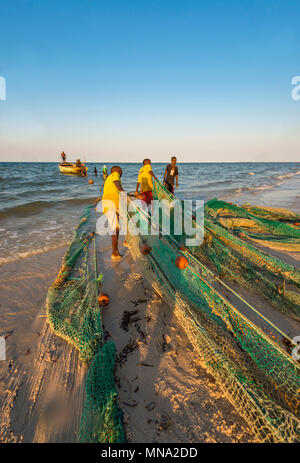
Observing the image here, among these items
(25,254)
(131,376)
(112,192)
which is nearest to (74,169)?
(25,254)

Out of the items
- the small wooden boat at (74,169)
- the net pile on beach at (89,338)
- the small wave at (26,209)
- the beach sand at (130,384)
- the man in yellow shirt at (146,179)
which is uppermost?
the small wooden boat at (74,169)

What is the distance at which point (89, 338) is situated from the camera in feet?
6.55

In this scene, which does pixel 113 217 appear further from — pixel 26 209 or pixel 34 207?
pixel 34 207

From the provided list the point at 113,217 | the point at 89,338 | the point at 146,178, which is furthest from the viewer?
the point at 146,178

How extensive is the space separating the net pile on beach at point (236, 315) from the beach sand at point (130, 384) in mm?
192

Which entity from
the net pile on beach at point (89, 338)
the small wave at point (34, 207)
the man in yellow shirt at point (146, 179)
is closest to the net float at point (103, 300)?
the net pile on beach at point (89, 338)

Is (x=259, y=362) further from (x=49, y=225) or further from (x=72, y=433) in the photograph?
(x=49, y=225)

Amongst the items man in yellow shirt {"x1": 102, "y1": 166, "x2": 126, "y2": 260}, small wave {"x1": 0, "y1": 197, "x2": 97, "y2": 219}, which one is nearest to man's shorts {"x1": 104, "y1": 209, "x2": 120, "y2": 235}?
man in yellow shirt {"x1": 102, "y1": 166, "x2": 126, "y2": 260}

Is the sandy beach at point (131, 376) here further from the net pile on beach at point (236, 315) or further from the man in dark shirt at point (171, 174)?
the man in dark shirt at point (171, 174)

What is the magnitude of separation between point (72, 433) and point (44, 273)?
9.67ft

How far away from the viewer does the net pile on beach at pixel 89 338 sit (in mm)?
1343

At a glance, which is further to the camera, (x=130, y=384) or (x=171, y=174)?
(x=171, y=174)

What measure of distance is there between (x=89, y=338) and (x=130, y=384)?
1.89 ft
